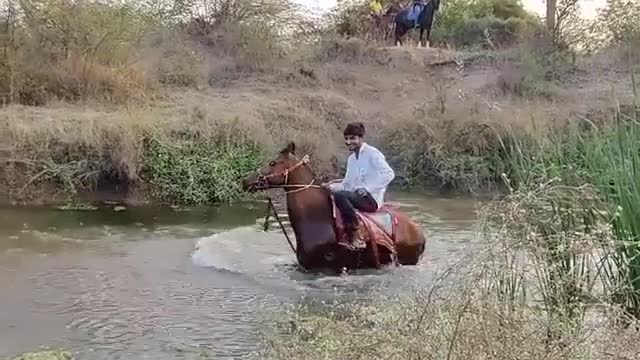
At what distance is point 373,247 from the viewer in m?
11.6

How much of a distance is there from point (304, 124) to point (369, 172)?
10670mm

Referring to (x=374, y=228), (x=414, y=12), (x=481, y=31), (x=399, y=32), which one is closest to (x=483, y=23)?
(x=481, y=31)

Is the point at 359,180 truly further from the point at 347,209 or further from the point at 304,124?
the point at 304,124

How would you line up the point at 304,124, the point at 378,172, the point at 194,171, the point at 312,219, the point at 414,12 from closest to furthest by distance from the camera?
1. the point at 378,172
2. the point at 312,219
3. the point at 194,171
4. the point at 304,124
5. the point at 414,12

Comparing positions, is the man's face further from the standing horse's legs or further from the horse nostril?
the standing horse's legs

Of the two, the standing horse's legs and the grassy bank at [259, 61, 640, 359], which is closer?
the grassy bank at [259, 61, 640, 359]

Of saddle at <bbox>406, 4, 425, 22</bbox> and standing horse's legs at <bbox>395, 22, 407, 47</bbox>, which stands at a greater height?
saddle at <bbox>406, 4, 425, 22</bbox>

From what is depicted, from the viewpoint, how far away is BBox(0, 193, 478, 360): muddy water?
8953 mm

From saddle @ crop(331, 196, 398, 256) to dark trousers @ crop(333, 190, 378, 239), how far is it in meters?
0.05

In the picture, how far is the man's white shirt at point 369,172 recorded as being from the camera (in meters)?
11.2

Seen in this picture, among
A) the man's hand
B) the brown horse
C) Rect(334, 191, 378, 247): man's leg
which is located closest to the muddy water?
the brown horse

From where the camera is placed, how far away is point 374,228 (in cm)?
1169

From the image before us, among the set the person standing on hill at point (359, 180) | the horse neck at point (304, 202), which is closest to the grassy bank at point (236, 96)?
the person standing on hill at point (359, 180)

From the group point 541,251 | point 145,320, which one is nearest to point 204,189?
point 145,320
